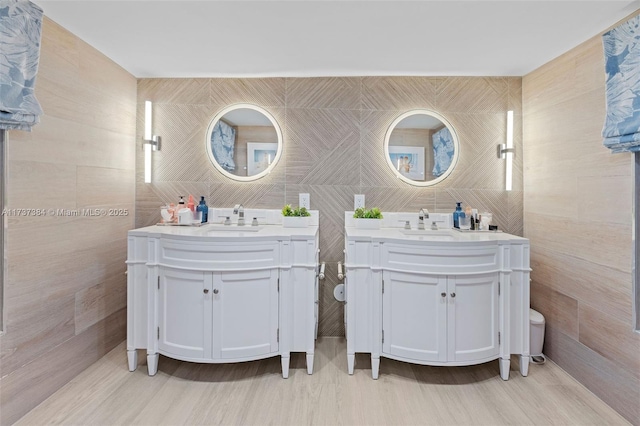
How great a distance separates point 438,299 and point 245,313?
1.12m

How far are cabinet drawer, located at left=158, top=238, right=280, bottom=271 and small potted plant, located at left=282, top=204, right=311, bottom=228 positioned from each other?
40cm

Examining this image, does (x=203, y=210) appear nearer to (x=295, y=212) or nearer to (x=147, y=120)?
(x=295, y=212)

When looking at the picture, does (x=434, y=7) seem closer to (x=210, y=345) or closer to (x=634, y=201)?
(x=634, y=201)

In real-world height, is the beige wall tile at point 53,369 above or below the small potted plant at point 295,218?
below

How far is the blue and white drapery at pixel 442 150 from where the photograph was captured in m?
2.48

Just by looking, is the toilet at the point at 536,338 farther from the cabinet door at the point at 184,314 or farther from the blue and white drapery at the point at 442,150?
the cabinet door at the point at 184,314

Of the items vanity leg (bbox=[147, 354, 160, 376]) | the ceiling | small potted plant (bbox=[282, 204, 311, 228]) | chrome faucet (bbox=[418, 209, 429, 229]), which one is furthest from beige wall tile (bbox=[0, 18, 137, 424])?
chrome faucet (bbox=[418, 209, 429, 229])

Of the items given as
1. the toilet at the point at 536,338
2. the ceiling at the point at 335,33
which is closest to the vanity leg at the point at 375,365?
the toilet at the point at 536,338

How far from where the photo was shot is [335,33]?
184cm

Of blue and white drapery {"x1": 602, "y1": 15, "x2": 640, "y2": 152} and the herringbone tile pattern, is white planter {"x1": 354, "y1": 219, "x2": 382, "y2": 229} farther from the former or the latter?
blue and white drapery {"x1": 602, "y1": 15, "x2": 640, "y2": 152}

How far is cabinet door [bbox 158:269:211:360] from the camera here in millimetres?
1791

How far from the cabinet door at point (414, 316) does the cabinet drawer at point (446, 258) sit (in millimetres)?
58

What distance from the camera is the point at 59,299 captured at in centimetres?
180

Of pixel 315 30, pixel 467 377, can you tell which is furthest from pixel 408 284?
pixel 315 30
